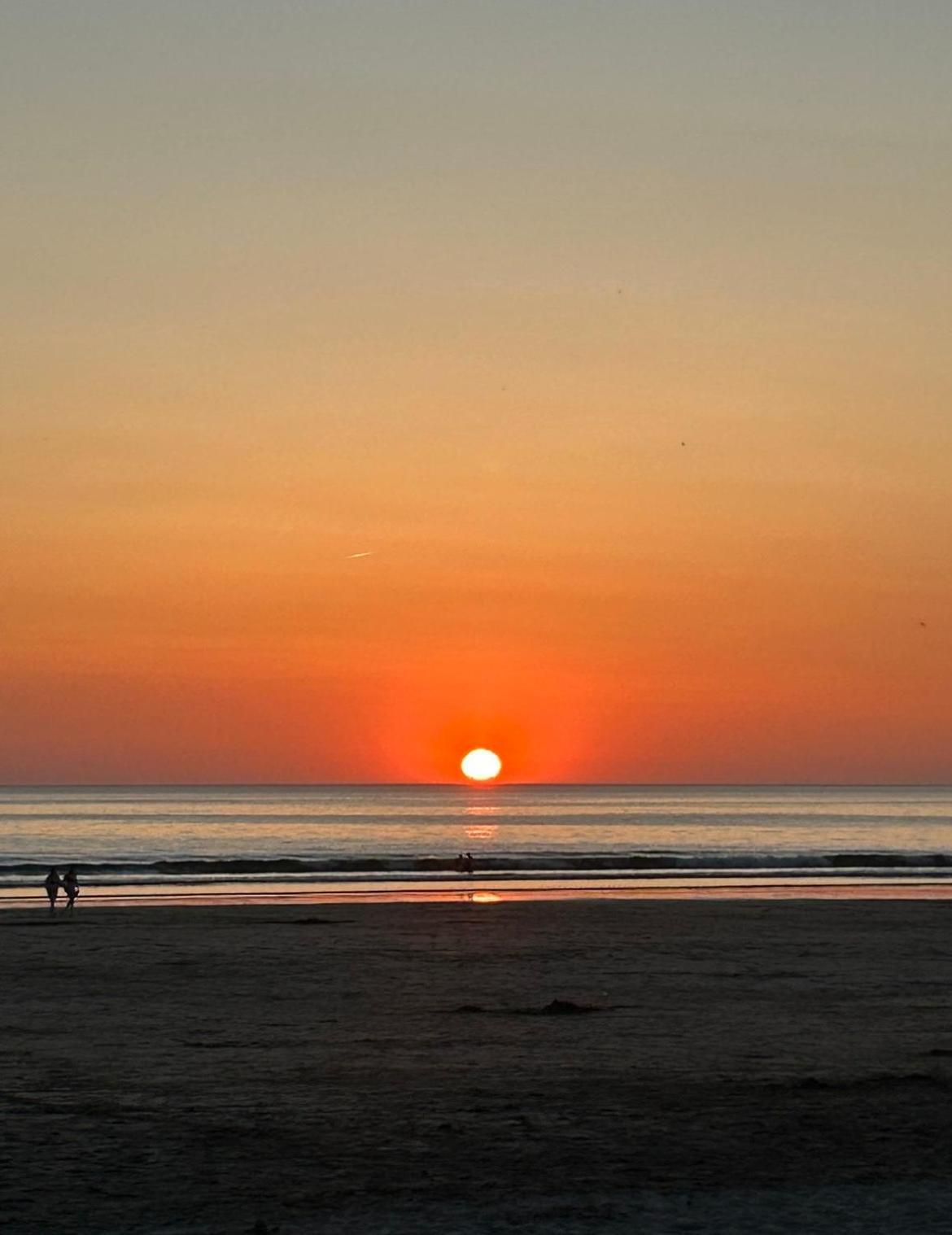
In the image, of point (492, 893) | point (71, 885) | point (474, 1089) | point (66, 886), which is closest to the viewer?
point (474, 1089)

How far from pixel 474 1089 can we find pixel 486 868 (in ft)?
191

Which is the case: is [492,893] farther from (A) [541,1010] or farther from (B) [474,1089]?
(B) [474,1089]

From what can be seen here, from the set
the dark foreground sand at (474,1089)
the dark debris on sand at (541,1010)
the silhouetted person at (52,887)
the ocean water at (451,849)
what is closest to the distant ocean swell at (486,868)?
the ocean water at (451,849)

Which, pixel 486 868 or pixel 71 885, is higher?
pixel 486 868

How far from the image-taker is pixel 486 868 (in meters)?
72.9

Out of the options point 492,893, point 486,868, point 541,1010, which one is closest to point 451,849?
point 486,868

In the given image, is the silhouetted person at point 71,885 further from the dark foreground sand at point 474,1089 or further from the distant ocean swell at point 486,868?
the distant ocean swell at point 486,868

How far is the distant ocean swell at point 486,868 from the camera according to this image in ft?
218

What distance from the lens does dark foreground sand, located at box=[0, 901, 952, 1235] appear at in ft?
35.4

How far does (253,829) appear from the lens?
135 m

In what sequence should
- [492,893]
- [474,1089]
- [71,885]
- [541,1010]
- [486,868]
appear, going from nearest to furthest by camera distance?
[474,1089], [541,1010], [71,885], [492,893], [486,868]

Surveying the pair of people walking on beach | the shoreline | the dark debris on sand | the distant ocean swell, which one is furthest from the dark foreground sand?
the distant ocean swell

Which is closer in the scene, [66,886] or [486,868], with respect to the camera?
[66,886]

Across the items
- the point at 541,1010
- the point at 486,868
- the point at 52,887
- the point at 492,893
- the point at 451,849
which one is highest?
the point at 451,849
